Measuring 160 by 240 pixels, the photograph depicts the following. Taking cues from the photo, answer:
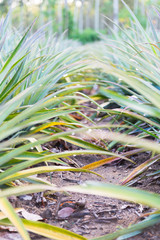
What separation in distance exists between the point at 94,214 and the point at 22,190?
0.33m

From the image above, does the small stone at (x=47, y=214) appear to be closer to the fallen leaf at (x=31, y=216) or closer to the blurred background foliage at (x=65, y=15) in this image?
the fallen leaf at (x=31, y=216)

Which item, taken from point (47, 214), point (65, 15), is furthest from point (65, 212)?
point (65, 15)

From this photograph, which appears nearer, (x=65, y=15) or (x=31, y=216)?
(x=31, y=216)

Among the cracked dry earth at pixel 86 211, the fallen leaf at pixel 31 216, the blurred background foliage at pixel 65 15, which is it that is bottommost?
the cracked dry earth at pixel 86 211

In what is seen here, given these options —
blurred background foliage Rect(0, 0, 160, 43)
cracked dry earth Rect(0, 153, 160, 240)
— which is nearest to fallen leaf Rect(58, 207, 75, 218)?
cracked dry earth Rect(0, 153, 160, 240)

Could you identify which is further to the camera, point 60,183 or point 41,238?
point 60,183

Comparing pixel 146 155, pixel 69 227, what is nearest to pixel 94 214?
pixel 69 227

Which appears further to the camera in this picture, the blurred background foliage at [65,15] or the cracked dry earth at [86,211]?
the blurred background foliage at [65,15]

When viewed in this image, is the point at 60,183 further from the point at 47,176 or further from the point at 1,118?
the point at 1,118

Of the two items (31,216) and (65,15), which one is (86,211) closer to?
(31,216)

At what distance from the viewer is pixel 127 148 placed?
55.7 inches

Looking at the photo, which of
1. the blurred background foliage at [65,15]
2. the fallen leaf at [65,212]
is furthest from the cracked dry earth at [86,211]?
the blurred background foliage at [65,15]

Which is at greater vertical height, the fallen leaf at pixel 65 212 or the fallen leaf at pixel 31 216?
the fallen leaf at pixel 31 216

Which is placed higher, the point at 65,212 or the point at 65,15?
the point at 65,15
